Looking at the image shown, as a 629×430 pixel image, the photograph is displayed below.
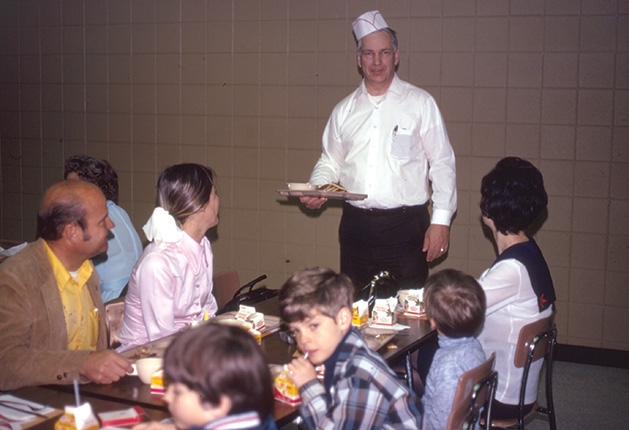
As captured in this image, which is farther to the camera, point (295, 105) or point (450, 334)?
point (295, 105)

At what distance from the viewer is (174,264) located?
3107 millimetres

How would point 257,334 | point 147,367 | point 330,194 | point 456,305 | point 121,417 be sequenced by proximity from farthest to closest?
point 330,194 → point 257,334 → point 456,305 → point 147,367 → point 121,417

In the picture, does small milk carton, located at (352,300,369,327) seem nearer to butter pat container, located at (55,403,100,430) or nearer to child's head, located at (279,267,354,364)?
child's head, located at (279,267,354,364)

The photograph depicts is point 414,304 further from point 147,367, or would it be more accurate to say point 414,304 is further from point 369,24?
point 369,24

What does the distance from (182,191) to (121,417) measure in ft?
4.48

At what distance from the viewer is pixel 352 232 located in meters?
4.40

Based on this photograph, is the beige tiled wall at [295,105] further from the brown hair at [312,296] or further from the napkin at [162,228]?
the brown hair at [312,296]

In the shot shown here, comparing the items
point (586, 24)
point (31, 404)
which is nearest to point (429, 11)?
point (586, 24)

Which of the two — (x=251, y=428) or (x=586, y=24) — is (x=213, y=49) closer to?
(x=586, y=24)

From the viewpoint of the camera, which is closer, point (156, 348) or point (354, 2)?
point (156, 348)

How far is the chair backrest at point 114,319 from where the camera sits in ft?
10.3

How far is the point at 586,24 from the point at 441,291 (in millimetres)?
3063

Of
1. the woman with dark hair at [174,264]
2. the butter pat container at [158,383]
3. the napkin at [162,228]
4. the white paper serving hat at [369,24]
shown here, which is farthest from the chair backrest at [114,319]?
the white paper serving hat at [369,24]

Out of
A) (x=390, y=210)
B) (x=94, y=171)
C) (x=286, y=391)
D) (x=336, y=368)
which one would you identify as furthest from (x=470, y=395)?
(x=94, y=171)
